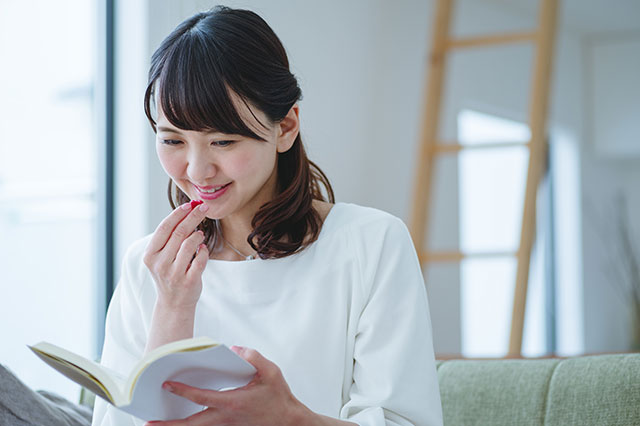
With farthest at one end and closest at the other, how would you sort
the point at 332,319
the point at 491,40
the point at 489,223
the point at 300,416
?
the point at 489,223, the point at 491,40, the point at 332,319, the point at 300,416

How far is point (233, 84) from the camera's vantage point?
1.39 meters

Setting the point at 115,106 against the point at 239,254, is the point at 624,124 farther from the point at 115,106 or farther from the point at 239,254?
the point at 239,254

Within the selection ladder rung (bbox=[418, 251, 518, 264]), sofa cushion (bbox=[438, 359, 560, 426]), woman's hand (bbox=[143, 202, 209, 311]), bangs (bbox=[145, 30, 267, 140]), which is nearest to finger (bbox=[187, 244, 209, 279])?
woman's hand (bbox=[143, 202, 209, 311])

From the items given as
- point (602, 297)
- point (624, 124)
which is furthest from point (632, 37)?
point (602, 297)

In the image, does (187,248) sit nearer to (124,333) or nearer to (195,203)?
(195,203)

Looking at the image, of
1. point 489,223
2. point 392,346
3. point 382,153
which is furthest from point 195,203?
point 489,223

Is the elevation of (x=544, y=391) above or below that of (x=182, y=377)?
below

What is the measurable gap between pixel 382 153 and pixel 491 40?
0.83 metres

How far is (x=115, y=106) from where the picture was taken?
9.24 feet

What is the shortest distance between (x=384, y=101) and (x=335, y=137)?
26.1 inches

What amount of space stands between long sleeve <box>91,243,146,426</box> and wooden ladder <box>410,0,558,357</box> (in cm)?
197

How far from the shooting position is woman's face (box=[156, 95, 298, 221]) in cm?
142

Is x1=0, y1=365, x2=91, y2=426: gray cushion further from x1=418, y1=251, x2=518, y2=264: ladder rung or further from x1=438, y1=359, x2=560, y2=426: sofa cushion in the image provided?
x1=418, y1=251, x2=518, y2=264: ladder rung

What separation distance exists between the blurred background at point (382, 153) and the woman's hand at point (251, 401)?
113 cm
